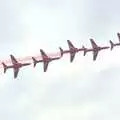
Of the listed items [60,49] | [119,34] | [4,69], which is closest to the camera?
[4,69]

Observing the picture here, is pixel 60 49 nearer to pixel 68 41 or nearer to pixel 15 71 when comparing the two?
pixel 68 41

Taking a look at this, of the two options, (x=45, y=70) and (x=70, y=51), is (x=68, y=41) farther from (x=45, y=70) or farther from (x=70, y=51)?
(x=45, y=70)

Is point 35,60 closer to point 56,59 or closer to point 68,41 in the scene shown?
point 56,59

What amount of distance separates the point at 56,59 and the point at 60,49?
319 inches

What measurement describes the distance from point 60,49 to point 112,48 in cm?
1707

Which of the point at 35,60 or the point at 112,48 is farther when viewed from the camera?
the point at 112,48

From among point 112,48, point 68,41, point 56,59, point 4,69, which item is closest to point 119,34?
point 112,48

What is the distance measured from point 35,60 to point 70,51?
44.7ft

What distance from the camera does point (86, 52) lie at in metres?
160

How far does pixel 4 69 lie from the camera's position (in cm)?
14412

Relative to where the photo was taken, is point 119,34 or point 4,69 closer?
point 4,69

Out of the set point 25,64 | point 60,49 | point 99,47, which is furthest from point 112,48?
point 25,64

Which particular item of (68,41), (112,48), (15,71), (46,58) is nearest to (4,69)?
(15,71)

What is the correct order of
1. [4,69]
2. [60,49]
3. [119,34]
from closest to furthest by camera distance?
[4,69] → [60,49] → [119,34]
